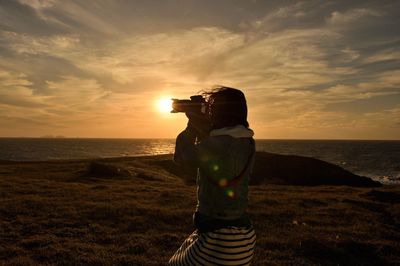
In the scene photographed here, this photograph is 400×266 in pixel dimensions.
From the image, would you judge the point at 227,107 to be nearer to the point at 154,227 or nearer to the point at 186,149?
the point at 186,149

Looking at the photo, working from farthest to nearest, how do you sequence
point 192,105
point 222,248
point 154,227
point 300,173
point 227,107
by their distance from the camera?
point 300,173, point 154,227, point 192,105, point 227,107, point 222,248

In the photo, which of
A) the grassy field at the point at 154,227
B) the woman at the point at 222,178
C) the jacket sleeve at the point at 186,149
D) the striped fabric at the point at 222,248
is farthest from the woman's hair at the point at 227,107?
the grassy field at the point at 154,227

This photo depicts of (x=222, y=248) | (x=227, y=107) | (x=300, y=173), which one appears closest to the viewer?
(x=222, y=248)

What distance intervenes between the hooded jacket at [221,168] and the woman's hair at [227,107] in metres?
A: 0.09

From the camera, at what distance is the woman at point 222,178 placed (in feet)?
11.7

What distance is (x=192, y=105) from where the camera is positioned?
154 inches

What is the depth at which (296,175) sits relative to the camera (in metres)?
50.9

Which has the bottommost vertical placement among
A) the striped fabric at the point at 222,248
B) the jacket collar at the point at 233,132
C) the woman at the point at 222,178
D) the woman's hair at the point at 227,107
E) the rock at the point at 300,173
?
the rock at the point at 300,173

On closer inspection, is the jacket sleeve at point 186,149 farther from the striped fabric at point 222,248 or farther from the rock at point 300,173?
the rock at point 300,173

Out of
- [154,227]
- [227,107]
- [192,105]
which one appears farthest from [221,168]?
[154,227]

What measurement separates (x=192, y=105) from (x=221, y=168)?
76 centimetres

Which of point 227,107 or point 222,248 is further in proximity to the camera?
point 227,107

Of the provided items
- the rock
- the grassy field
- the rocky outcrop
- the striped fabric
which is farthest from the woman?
the rock

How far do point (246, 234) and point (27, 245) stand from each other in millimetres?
9766
